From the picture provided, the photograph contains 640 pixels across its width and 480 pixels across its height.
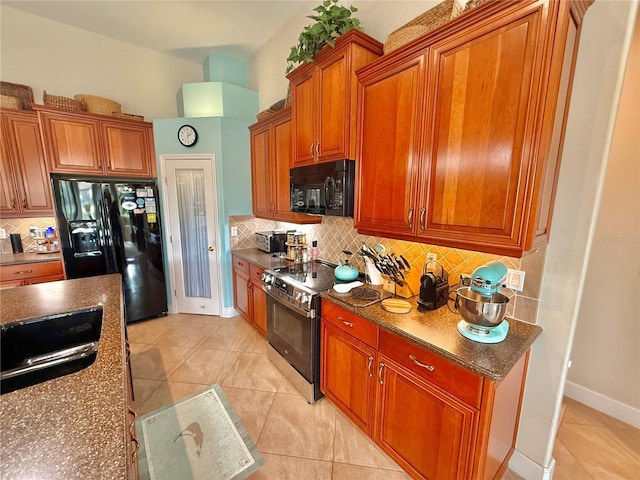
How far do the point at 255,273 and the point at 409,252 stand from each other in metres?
1.65

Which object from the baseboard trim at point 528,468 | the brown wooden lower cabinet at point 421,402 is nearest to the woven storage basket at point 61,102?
the brown wooden lower cabinet at point 421,402

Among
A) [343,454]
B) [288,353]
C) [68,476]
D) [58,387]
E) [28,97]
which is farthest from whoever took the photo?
[28,97]

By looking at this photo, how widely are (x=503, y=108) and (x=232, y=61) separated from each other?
12.4 feet

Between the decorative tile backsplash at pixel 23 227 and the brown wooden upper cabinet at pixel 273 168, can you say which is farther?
the decorative tile backsplash at pixel 23 227

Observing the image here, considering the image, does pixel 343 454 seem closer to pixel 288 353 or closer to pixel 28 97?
pixel 288 353

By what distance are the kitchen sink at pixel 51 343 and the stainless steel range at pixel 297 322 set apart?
1168 millimetres

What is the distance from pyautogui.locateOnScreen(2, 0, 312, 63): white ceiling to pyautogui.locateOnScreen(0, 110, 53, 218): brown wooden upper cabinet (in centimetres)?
121

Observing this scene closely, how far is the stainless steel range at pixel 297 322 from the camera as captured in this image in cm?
197

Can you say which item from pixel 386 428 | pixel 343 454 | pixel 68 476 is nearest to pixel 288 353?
pixel 343 454

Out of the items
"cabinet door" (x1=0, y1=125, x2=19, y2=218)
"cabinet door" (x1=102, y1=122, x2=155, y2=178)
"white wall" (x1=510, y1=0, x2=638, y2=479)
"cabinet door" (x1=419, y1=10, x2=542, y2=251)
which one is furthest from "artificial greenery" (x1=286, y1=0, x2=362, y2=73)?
"cabinet door" (x1=0, y1=125, x2=19, y2=218)

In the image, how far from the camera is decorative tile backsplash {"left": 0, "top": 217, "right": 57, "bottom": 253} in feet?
10.1

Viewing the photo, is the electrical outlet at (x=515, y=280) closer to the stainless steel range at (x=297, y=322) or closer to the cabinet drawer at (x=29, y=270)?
the stainless steel range at (x=297, y=322)

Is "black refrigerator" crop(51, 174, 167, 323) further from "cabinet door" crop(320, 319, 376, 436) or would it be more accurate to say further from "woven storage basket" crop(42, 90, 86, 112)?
"cabinet door" crop(320, 319, 376, 436)

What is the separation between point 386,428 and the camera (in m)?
1.58
